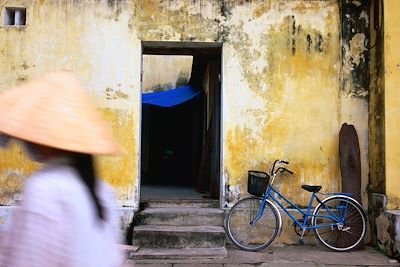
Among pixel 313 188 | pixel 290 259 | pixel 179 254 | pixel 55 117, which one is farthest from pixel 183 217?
pixel 55 117

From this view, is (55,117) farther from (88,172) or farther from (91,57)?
(91,57)

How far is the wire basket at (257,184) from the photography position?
6613 millimetres

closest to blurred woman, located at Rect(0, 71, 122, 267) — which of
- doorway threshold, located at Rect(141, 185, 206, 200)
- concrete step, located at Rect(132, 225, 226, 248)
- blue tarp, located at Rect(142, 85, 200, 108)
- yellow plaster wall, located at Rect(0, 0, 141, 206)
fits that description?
concrete step, located at Rect(132, 225, 226, 248)

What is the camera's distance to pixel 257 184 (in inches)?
261

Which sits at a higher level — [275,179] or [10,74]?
[10,74]

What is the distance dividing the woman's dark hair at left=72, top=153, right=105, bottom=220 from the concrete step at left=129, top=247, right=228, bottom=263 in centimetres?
464

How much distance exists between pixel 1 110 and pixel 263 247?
5520 millimetres

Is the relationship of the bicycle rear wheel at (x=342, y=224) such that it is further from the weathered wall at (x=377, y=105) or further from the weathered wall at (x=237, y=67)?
the weathered wall at (x=377, y=105)

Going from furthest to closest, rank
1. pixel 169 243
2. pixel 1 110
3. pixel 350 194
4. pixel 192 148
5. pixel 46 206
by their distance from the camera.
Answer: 1. pixel 192 148
2. pixel 350 194
3. pixel 169 243
4. pixel 1 110
5. pixel 46 206

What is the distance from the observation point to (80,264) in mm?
1475

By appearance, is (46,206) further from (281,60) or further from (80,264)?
(281,60)

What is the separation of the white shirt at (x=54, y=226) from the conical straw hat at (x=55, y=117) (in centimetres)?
10

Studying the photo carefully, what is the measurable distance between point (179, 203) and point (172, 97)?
5290mm

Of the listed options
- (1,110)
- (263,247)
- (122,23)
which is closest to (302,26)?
(122,23)
